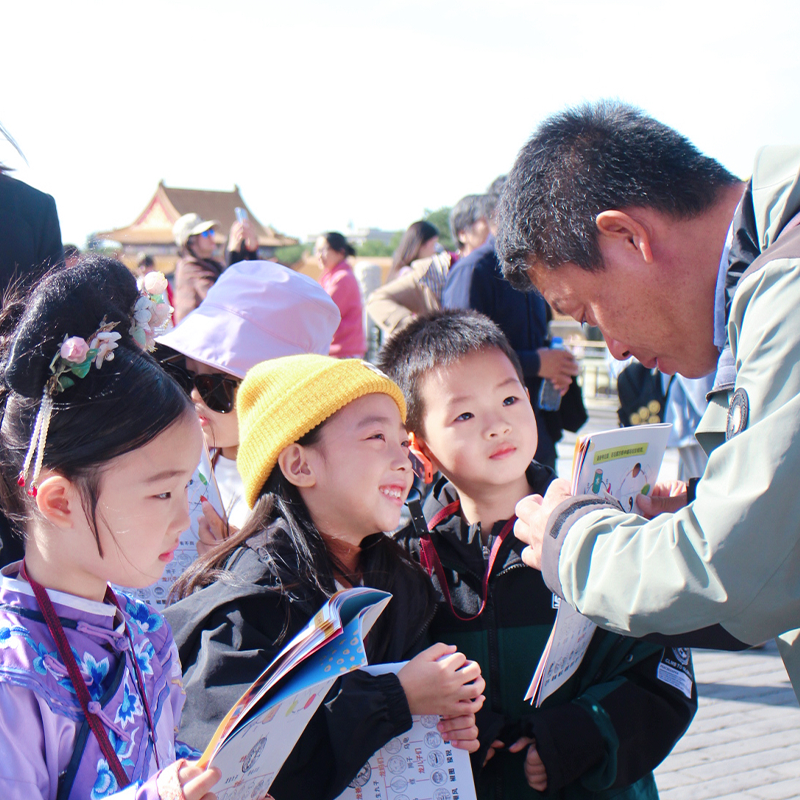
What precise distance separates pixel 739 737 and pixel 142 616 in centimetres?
260

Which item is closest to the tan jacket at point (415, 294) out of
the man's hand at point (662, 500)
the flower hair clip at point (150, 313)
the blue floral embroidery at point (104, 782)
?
the man's hand at point (662, 500)

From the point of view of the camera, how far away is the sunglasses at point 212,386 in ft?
8.06

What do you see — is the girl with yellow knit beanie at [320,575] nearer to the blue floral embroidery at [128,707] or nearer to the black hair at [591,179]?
the blue floral embroidery at [128,707]

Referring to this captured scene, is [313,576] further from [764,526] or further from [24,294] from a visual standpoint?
[764,526]

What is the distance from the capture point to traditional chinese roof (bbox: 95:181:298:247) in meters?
29.5

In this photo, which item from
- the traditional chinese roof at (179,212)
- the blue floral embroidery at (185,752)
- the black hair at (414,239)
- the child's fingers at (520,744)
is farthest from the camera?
the traditional chinese roof at (179,212)

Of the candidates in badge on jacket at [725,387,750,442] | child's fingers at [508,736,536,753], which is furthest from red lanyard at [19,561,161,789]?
badge on jacket at [725,387,750,442]

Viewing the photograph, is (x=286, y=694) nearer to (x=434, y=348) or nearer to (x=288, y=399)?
(x=288, y=399)

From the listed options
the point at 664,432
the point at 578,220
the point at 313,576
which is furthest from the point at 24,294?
the point at 664,432

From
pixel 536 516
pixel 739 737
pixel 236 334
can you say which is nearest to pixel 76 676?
pixel 536 516

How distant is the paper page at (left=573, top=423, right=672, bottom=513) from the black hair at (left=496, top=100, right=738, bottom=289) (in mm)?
373

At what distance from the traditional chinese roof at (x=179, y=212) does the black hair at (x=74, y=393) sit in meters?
26.5

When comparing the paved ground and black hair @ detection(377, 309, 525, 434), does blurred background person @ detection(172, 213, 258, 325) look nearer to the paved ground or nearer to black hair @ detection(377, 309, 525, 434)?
black hair @ detection(377, 309, 525, 434)

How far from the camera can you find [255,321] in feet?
8.21
